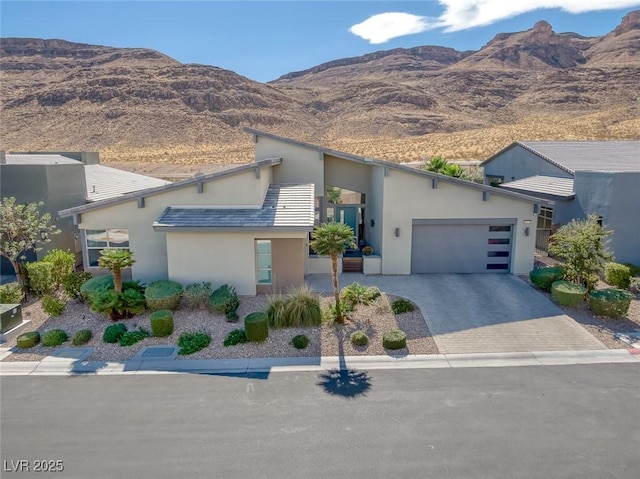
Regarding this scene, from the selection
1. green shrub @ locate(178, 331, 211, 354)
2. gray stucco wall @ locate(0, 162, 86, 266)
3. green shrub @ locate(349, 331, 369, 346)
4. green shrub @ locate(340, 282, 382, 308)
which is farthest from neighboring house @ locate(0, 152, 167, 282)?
green shrub @ locate(349, 331, 369, 346)

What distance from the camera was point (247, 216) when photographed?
560 inches

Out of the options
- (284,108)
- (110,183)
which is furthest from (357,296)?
(284,108)

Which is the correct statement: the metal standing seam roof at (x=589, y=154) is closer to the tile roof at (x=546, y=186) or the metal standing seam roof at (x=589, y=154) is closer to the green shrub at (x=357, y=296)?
the tile roof at (x=546, y=186)

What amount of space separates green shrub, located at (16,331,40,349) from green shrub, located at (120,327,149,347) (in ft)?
7.16

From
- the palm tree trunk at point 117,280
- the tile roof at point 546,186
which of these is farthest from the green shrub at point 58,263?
the tile roof at point 546,186

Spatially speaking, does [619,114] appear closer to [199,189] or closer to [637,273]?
[637,273]

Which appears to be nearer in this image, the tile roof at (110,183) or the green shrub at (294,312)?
the green shrub at (294,312)

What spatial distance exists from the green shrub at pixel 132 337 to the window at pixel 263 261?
4120mm

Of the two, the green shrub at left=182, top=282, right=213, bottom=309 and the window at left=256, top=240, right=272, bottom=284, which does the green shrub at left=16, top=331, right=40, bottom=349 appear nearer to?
the green shrub at left=182, top=282, right=213, bottom=309

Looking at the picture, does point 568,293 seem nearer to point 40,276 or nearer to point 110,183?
point 40,276

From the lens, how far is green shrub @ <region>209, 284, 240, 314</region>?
12873mm

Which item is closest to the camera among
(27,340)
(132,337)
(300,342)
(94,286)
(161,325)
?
(300,342)

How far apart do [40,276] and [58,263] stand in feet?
2.59

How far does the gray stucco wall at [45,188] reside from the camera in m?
16.6
